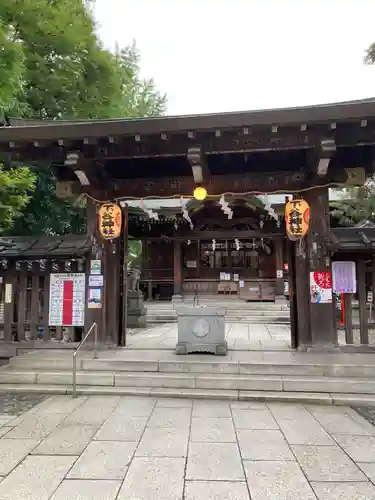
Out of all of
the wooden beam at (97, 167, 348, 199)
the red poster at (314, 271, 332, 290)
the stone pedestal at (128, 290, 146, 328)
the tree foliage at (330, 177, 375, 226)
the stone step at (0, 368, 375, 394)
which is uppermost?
the tree foliage at (330, 177, 375, 226)

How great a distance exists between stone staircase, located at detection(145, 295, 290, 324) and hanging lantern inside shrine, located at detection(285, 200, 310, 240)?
25.0 feet

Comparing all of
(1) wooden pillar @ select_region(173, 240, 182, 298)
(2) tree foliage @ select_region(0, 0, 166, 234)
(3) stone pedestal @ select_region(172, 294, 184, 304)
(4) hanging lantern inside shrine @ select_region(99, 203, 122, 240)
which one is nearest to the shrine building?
(4) hanging lantern inside shrine @ select_region(99, 203, 122, 240)

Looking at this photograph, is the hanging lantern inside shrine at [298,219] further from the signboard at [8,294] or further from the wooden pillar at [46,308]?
the signboard at [8,294]

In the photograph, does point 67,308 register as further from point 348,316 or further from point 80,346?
point 348,316

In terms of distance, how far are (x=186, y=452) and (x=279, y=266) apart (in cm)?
1638

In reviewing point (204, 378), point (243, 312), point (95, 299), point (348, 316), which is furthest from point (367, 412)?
point (243, 312)

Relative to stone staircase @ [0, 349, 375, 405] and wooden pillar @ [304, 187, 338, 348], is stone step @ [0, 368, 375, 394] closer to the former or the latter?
stone staircase @ [0, 349, 375, 405]

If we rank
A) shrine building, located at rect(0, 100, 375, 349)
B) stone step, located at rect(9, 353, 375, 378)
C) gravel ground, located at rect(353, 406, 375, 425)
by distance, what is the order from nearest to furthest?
gravel ground, located at rect(353, 406, 375, 425) < stone step, located at rect(9, 353, 375, 378) < shrine building, located at rect(0, 100, 375, 349)

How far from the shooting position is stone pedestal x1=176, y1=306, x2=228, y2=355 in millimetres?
7031

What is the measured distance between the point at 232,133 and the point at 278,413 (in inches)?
183

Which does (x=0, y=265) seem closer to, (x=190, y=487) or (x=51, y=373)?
(x=51, y=373)

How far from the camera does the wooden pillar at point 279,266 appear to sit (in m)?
18.8

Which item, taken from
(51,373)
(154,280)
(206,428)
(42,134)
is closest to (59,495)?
(206,428)

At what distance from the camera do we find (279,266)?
19281 mm
